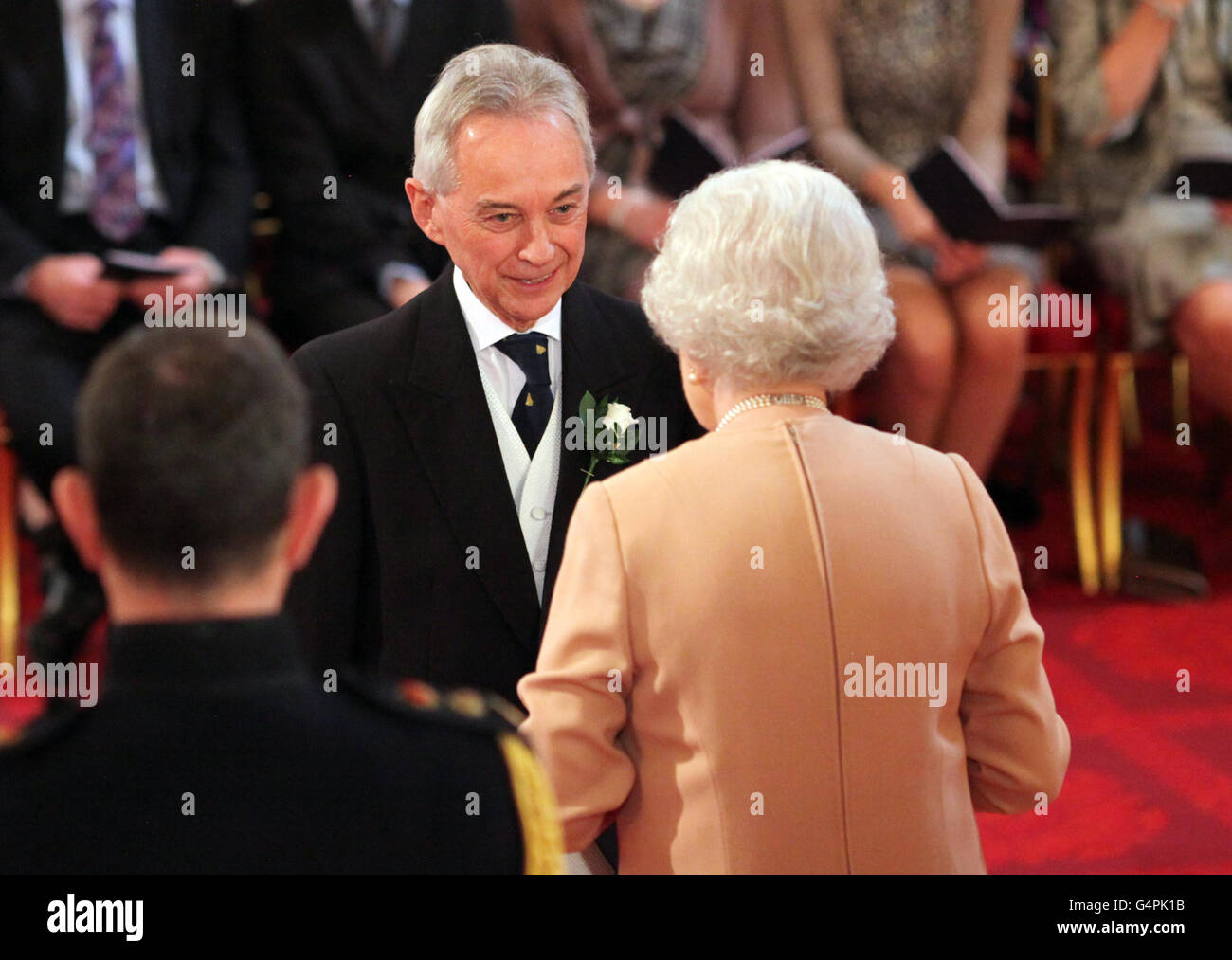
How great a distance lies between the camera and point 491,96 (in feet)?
5.87

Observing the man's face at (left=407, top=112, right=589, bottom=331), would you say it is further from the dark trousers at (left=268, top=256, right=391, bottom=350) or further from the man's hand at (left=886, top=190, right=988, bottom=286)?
the man's hand at (left=886, top=190, right=988, bottom=286)

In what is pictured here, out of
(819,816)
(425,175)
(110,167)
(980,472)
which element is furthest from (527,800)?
(980,472)

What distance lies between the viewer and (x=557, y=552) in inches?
73.9

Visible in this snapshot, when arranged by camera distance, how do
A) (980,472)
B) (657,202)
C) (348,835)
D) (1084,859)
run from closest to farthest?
(348,835) < (1084,859) < (657,202) < (980,472)

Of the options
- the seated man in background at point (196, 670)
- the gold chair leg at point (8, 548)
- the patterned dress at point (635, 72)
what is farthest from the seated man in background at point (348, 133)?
the seated man in background at point (196, 670)

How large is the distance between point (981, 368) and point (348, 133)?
1.75 metres

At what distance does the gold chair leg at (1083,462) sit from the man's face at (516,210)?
2.60 m

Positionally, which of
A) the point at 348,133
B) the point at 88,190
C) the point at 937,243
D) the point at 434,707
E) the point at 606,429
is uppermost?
the point at 348,133

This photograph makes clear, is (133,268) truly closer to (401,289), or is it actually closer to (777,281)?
(401,289)

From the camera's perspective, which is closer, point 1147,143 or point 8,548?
point 8,548

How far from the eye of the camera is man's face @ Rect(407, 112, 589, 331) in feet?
5.93

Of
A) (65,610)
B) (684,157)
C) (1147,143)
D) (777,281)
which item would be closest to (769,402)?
(777,281)
